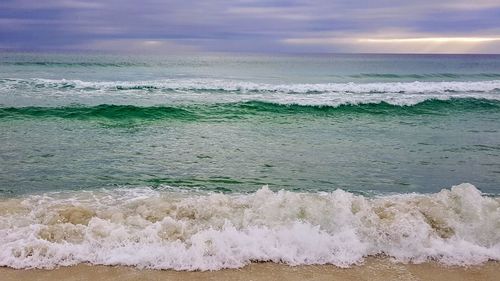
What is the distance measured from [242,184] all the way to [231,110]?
345 inches

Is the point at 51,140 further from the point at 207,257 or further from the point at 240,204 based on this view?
the point at 207,257

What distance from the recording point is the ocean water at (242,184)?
3939 millimetres

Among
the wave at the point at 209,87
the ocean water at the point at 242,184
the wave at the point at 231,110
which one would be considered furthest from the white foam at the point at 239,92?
the ocean water at the point at 242,184

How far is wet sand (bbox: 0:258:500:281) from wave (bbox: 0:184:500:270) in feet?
0.31

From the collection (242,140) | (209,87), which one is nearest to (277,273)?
(242,140)

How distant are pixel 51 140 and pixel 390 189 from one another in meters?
7.31

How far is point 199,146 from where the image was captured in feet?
31.7

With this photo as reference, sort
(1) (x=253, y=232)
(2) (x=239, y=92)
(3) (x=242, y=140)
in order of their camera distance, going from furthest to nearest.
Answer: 1. (2) (x=239, y=92)
2. (3) (x=242, y=140)
3. (1) (x=253, y=232)

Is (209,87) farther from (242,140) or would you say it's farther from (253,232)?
(253,232)

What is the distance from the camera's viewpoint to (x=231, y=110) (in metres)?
15.3

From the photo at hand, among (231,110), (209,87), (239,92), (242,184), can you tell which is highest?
(209,87)

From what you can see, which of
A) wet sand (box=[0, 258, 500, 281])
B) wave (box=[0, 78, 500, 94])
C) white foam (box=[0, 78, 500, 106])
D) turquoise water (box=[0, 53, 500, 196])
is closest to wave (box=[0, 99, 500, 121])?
turquoise water (box=[0, 53, 500, 196])

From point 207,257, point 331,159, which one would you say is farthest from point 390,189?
point 207,257

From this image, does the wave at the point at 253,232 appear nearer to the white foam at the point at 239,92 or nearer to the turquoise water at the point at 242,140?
the turquoise water at the point at 242,140
